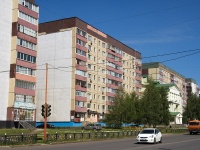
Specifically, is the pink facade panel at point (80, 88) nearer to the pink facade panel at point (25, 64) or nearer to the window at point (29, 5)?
the pink facade panel at point (25, 64)

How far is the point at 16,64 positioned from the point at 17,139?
36.1 metres

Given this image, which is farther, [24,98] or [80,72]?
[80,72]

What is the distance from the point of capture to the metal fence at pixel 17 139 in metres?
26.7

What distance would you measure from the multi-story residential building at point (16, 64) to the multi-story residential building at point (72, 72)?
15.1 metres

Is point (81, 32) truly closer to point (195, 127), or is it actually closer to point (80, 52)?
point (80, 52)

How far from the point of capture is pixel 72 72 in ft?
263

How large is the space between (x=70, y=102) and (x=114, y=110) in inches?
569

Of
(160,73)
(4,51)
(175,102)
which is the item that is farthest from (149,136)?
(160,73)

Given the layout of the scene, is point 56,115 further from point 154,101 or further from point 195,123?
point 195,123

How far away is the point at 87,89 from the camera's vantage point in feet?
278

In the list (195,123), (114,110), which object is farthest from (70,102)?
(195,123)

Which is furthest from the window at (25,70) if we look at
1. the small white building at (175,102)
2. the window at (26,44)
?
the small white building at (175,102)

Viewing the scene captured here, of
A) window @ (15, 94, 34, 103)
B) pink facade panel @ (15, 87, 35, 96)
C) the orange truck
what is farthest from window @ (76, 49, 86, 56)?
the orange truck

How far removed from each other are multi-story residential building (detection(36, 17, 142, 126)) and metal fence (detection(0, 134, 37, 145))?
47.3 m
